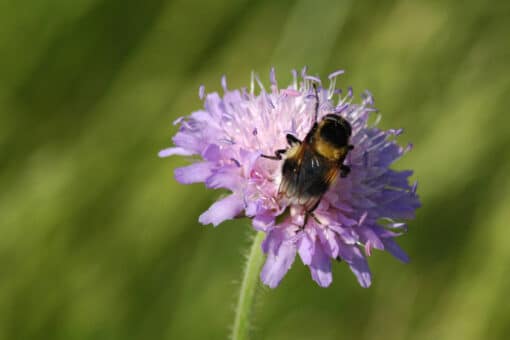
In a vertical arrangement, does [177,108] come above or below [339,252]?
above

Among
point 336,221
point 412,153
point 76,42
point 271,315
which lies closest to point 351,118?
point 336,221

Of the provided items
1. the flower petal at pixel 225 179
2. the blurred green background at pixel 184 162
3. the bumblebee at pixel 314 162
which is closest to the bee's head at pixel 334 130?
the bumblebee at pixel 314 162

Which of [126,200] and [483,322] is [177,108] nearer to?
[126,200]

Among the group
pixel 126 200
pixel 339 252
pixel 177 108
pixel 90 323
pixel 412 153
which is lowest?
pixel 90 323

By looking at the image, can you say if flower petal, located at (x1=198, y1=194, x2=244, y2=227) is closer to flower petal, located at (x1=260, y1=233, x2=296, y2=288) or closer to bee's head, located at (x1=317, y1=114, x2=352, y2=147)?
flower petal, located at (x1=260, y1=233, x2=296, y2=288)

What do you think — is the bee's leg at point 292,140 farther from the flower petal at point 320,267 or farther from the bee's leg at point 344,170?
the flower petal at point 320,267

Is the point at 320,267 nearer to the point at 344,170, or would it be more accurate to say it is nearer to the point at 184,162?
the point at 344,170

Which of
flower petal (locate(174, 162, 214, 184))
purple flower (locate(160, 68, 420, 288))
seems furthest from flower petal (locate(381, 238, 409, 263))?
flower petal (locate(174, 162, 214, 184))
